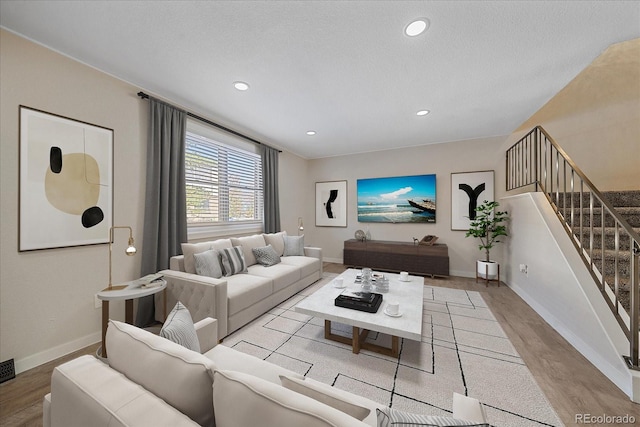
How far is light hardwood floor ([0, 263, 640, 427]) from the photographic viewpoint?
1.48 metres

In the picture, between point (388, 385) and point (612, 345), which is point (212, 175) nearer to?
point (388, 385)

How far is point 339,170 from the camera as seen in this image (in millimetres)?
5645

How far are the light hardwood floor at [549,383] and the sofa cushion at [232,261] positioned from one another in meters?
1.34

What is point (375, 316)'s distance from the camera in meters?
1.97

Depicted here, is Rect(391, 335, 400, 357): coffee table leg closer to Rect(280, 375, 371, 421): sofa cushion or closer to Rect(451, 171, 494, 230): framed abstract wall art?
Rect(280, 375, 371, 421): sofa cushion

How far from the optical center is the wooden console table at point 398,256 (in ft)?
14.2

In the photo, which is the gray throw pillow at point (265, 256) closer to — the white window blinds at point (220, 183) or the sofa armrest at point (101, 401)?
the white window blinds at point (220, 183)

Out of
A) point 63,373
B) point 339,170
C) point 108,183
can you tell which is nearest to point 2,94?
point 108,183

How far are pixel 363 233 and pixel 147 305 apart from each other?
3903 millimetres

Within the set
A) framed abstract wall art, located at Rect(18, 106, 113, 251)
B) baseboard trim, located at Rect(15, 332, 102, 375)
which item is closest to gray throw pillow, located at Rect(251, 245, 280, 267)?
framed abstract wall art, located at Rect(18, 106, 113, 251)

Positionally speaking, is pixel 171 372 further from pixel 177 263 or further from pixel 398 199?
pixel 398 199

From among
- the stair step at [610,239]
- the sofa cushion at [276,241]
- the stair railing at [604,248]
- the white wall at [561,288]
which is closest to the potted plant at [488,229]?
the white wall at [561,288]

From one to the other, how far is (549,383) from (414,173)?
12.5ft

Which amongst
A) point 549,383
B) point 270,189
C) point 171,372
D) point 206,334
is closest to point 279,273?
point 206,334
